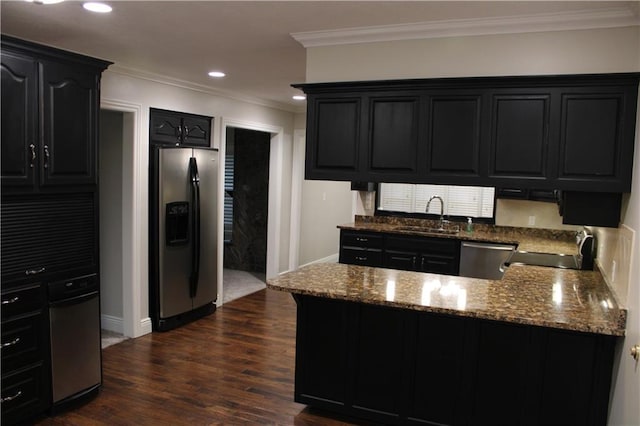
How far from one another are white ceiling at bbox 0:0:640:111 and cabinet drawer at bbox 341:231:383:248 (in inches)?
80.9

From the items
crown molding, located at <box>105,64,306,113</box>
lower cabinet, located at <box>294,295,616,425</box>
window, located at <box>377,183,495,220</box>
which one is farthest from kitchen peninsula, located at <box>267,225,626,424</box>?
window, located at <box>377,183,495,220</box>

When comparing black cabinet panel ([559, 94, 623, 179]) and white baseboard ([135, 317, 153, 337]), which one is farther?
white baseboard ([135, 317, 153, 337])

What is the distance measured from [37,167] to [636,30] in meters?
3.43

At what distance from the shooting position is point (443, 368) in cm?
287

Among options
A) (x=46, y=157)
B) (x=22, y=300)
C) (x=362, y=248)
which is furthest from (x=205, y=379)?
(x=362, y=248)

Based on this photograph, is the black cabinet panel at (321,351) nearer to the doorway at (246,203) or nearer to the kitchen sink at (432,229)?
the kitchen sink at (432,229)

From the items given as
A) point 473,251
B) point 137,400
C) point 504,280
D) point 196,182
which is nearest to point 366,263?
point 473,251

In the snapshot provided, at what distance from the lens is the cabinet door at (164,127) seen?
15.6 feet

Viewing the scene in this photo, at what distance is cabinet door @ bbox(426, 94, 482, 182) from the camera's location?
3043 millimetres

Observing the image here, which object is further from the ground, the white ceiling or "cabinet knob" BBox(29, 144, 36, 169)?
the white ceiling

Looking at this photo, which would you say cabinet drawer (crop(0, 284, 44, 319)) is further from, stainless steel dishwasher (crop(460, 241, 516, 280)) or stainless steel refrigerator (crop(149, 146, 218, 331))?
stainless steel dishwasher (crop(460, 241, 516, 280))

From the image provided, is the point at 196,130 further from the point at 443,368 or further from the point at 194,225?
the point at 443,368

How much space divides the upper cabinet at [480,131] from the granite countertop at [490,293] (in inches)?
24.6

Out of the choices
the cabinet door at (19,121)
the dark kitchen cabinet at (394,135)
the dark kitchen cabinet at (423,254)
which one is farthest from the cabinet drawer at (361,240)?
the cabinet door at (19,121)
